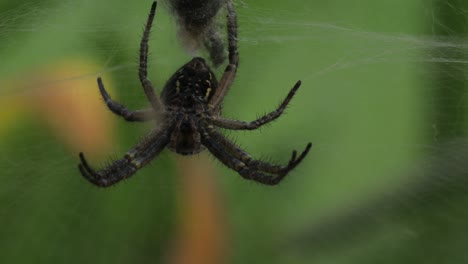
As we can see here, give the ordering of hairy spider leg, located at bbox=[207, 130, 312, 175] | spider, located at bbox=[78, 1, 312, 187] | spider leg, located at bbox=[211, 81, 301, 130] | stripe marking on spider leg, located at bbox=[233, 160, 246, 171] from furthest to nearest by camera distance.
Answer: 1. stripe marking on spider leg, located at bbox=[233, 160, 246, 171]
2. hairy spider leg, located at bbox=[207, 130, 312, 175]
3. spider, located at bbox=[78, 1, 312, 187]
4. spider leg, located at bbox=[211, 81, 301, 130]

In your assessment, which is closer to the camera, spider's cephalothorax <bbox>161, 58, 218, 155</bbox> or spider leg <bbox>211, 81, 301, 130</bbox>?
spider leg <bbox>211, 81, 301, 130</bbox>

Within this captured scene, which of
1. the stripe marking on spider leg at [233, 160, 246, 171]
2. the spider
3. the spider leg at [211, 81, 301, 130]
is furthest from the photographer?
the stripe marking on spider leg at [233, 160, 246, 171]

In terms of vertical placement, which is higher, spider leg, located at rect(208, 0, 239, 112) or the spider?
spider leg, located at rect(208, 0, 239, 112)

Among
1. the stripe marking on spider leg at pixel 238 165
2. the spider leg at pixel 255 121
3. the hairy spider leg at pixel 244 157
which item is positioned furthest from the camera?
the stripe marking on spider leg at pixel 238 165

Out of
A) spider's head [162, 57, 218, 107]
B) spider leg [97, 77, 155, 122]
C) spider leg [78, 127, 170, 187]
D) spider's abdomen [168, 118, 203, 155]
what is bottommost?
spider leg [78, 127, 170, 187]

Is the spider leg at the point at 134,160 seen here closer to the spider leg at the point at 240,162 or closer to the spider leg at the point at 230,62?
the spider leg at the point at 240,162

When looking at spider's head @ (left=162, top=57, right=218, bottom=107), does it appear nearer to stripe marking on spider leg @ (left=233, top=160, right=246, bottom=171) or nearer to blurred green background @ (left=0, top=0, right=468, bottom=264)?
blurred green background @ (left=0, top=0, right=468, bottom=264)

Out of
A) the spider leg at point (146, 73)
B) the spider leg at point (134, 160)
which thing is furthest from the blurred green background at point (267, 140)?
the spider leg at point (146, 73)

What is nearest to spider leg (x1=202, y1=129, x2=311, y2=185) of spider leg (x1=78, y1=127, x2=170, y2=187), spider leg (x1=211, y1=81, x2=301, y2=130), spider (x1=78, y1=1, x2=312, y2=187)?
spider (x1=78, y1=1, x2=312, y2=187)
